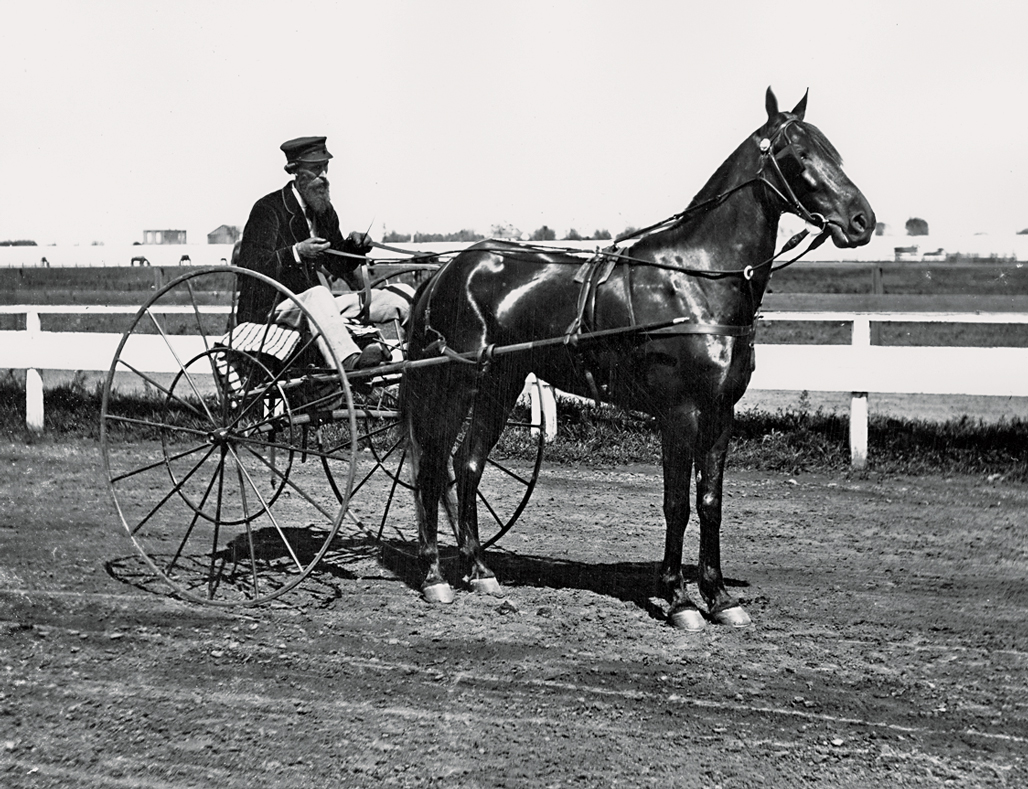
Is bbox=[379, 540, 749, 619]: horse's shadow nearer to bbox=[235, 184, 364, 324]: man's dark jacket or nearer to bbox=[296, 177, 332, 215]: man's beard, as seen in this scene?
bbox=[235, 184, 364, 324]: man's dark jacket

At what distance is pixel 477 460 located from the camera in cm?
744

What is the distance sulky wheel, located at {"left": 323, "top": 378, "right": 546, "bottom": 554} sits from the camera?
26.0 ft

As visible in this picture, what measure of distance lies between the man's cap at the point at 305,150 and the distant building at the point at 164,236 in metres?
53.2

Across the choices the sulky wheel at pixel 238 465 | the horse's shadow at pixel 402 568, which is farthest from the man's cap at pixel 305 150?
the horse's shadow at pixel 402 568

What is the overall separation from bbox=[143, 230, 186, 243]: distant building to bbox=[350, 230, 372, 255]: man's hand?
53.4 m

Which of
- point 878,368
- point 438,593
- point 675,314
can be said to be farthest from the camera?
point 878,368

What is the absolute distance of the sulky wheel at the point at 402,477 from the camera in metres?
7.94

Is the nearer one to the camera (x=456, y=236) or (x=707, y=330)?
(x=707, y=330)

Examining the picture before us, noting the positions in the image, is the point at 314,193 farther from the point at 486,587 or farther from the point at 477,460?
the point at 486,587

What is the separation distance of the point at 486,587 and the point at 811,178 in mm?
3035

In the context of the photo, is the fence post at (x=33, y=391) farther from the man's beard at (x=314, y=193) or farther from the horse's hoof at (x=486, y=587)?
the horse's hoof at (x=486, y=587)

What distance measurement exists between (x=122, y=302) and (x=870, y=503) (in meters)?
22.3

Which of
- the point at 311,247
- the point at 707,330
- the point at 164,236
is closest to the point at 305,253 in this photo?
the point at 311,247

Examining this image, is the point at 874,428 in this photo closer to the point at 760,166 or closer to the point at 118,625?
the point at 760,166
